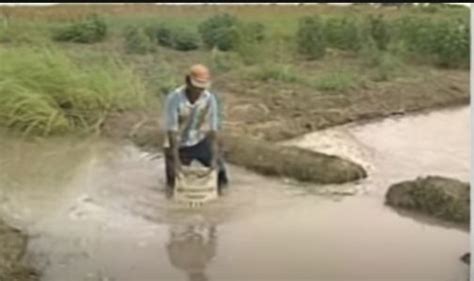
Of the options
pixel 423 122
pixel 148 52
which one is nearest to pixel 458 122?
pixel 423 122

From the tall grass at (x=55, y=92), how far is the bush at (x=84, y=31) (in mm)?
622

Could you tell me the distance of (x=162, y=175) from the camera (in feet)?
18.5

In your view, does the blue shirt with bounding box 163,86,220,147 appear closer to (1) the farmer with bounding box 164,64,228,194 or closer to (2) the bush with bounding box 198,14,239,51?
(1) the farmer with bounding box 164,64,228,194

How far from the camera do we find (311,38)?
8.45 meters

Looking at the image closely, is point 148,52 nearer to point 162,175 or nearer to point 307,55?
point 307,55

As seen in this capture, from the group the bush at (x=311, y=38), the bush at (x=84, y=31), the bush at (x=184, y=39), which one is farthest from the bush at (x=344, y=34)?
the bush at (x=84, y=31)

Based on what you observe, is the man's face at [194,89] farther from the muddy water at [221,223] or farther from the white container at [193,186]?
the muddy water at [221,223]

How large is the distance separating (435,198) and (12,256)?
2079 mm

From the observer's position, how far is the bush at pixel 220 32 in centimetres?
815

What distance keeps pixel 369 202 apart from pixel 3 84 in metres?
2.74

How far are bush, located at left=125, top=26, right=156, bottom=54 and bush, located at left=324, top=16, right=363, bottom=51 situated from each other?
1.56 meters

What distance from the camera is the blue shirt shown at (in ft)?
16.2

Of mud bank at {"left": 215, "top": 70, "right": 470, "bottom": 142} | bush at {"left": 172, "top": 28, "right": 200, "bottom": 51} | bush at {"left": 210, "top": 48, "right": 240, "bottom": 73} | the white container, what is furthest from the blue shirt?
bush at {"left": 172, "top": 28, "right": 200, "bottom": 51}

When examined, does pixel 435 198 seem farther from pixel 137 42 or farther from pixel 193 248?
pixel 137 42
